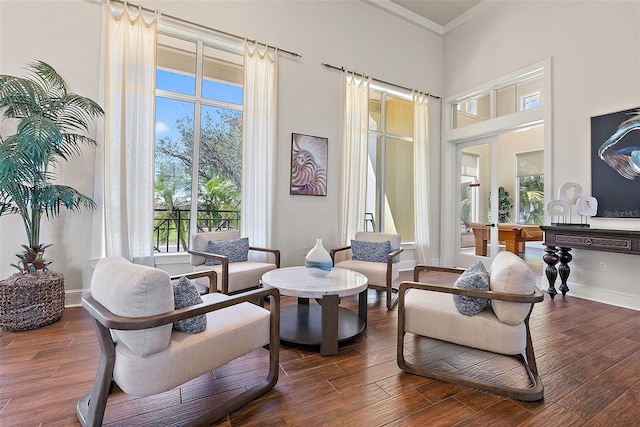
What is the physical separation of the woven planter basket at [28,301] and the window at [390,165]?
4.35 meters

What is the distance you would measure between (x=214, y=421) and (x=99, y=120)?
11.4ft

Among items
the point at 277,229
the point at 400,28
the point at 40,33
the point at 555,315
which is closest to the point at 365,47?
the point at 400,28

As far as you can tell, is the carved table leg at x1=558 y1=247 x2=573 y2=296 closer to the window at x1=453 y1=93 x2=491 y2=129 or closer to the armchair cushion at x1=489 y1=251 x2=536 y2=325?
the window at x1=453 y1=93 x2=491 y2=129

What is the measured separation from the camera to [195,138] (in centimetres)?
424

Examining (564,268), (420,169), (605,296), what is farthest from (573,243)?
(420,169)

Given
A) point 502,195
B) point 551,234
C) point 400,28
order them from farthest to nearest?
point 502,195 < point 400,28 < point 551,234

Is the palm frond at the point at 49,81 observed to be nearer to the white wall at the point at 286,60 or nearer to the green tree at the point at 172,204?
the white wall at the point at 286,60

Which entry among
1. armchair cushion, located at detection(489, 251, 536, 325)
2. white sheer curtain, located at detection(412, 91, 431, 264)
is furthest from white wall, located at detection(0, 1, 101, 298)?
white sheer curtain, located at detection(412, 91, 431, 264)

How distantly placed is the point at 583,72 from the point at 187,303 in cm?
551

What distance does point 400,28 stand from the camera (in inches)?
229

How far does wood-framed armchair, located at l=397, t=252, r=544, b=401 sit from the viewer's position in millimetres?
1878

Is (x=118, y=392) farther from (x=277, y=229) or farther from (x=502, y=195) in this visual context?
(x=502, y=195)

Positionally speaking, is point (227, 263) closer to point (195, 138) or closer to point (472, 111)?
point (195, 138)

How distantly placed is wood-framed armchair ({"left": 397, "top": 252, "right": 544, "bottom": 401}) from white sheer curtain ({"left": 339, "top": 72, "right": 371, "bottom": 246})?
2856mm
